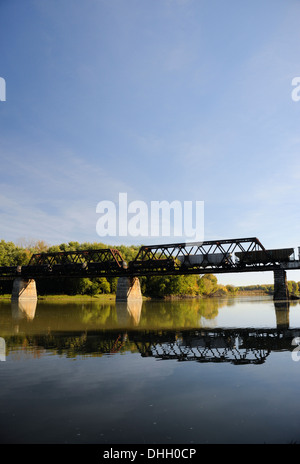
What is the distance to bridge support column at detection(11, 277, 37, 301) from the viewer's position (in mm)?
83812

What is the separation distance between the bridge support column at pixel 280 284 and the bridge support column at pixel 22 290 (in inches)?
2591

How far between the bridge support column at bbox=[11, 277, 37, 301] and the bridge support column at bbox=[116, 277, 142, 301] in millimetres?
30884

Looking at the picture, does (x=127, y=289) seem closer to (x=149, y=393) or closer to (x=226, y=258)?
(x=226, y=258)

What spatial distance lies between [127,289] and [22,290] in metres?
33.9

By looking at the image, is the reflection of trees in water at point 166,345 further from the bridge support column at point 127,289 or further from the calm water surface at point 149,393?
the bridge support column at point 127,289

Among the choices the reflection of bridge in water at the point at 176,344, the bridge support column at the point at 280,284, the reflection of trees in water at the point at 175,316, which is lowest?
the reflection of trees in water at the point at 175,316

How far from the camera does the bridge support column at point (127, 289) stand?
70500mm

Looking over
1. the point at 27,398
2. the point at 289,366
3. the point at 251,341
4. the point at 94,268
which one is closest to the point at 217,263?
the point at 94,268

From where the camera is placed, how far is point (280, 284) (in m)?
61.9

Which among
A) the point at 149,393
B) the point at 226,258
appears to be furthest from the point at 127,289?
the point at 149,393

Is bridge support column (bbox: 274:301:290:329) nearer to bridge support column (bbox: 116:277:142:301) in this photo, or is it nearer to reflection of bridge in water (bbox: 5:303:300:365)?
reflection of bridge in water (bbox: 5:303:300:365)

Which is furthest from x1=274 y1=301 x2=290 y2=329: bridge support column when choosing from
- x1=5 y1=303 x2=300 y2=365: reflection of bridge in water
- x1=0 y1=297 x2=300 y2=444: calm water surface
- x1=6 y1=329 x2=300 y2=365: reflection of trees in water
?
x1=0 y1=297 x2=300 y2=444: calm water surface

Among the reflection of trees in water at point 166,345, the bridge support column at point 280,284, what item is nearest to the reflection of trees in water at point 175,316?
the reflection of trees in water at point 166,345

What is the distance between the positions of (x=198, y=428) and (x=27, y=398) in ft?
15.3
